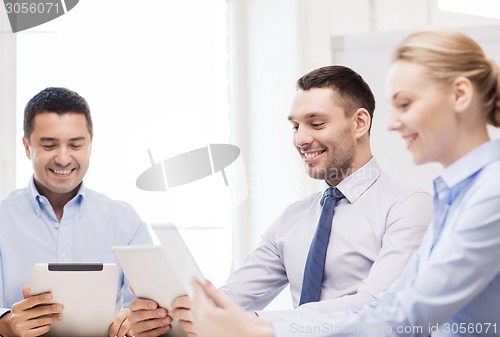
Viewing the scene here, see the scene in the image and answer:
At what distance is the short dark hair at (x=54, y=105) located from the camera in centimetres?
270

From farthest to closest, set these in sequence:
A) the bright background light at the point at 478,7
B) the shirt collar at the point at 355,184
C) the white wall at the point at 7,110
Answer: the bright background light at the point at 478,7 → the white wall at the point at 7,110 → the shirt collar at the point at 355,184

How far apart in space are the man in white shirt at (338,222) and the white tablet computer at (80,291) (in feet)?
0.33

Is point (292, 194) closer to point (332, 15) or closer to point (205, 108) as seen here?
point (205, 108)

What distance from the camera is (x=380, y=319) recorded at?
4.43ft

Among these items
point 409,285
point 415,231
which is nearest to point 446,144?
point 409,285

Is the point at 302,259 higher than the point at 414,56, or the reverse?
the point at 414,56

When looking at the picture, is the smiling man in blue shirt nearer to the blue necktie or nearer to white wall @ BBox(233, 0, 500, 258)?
the blue necktie

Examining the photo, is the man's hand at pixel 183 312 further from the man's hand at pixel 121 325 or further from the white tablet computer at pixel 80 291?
the man's hand at pixel 121 325

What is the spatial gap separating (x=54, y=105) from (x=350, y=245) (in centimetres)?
134

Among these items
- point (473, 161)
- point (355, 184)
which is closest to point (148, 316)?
point (355, 184)

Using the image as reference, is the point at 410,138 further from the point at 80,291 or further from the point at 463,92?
the point at 80,291

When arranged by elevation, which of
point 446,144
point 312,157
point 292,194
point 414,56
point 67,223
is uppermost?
point 414,56

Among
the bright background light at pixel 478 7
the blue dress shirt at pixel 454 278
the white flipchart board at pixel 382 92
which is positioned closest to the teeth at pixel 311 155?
the blue dress shirt at pixel 454 278

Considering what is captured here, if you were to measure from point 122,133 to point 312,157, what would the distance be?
2.24 m
